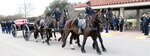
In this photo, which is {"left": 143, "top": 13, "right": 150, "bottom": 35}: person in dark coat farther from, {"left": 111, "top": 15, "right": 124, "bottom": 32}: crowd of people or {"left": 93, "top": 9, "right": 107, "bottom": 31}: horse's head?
{"left": 93, "top": 9, "right": 107, "bottom": 31}: horse's head

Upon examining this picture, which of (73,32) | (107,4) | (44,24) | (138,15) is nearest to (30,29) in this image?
(44,24)

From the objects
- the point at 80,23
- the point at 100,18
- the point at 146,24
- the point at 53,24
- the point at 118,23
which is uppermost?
the point at 100,18

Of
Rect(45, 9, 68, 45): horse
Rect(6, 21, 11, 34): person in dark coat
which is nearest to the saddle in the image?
Rect(45, 9, 68, 45): horse

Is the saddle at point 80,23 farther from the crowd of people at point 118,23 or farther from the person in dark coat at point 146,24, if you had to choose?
the crowd of people at point 118,23

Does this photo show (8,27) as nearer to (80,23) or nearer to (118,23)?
(118,23)

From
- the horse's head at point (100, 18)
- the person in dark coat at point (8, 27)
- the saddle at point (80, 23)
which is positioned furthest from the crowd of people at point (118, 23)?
the horse's head at point (100, 18)

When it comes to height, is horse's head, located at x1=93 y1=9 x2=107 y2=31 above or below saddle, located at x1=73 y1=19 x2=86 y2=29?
above

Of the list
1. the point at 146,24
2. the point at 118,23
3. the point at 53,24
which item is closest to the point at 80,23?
the point at 53,24

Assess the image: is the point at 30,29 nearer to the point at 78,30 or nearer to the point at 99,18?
the point at 78,30

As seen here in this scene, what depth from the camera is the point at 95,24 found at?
11.9 meters

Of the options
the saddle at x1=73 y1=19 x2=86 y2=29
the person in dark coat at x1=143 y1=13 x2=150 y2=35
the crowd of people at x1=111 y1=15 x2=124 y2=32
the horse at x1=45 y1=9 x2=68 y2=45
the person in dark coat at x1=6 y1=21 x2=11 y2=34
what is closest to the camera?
the saddle at x1=73 y1=19 x2=86 y2=29

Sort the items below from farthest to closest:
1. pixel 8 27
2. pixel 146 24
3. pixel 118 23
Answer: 1. pixel 8 27
2. pixel 118 23
3. pixel 146 24

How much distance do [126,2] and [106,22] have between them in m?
12.0

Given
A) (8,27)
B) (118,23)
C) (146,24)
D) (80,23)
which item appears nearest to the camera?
(80,23)
